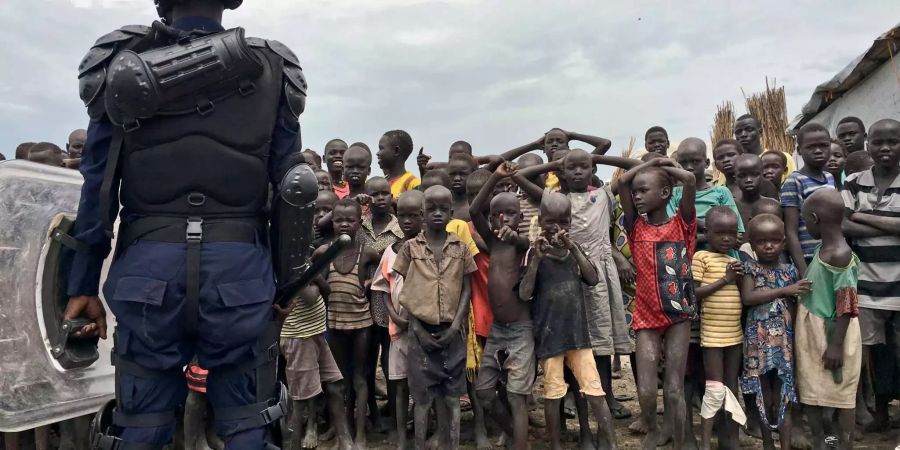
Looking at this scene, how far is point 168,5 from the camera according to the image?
245 centimetres

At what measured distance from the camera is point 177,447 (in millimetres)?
4406

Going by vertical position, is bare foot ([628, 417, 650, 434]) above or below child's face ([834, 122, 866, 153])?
below

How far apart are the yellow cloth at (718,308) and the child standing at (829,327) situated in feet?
1.25

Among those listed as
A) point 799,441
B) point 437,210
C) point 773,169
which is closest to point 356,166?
point 437,210

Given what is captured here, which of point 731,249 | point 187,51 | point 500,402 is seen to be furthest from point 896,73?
point 187,51

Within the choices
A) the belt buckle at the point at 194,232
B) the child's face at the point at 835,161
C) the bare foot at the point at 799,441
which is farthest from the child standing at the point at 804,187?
the belt buckle at the point at 194,232

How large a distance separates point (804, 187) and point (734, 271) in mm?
993

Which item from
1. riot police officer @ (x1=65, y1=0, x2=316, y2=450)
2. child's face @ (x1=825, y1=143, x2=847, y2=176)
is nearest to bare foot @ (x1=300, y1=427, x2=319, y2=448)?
riot police officer @ (x1=65, y1=0, x2=316, y2=450)

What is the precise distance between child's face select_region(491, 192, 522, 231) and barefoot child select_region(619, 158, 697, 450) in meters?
0.78

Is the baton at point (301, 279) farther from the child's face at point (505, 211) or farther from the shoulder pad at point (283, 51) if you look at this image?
the child's face at point (505, 211)

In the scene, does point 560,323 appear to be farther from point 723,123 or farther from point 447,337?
point 723,123

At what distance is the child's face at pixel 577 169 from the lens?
Result: 4344mm

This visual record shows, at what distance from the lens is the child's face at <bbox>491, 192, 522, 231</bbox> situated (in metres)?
3.89

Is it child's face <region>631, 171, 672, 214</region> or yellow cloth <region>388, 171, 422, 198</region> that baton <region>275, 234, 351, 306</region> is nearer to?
A: child's face <region>631, 171, 672, 214</region>
